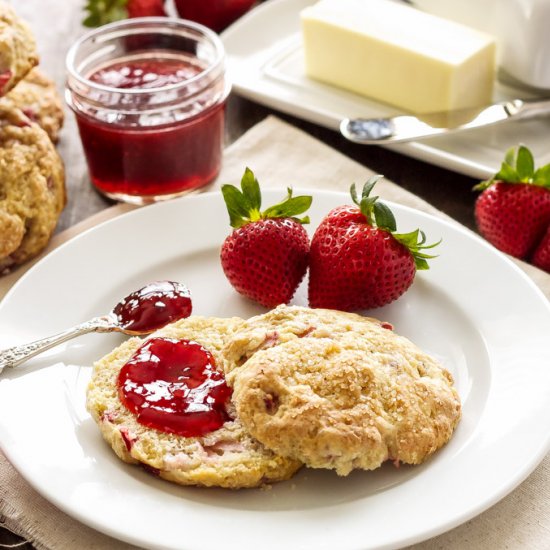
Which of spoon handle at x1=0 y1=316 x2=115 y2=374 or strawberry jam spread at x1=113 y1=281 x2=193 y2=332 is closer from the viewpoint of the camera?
spoon handle at x1=0 y1=316 x2=115 y2=374

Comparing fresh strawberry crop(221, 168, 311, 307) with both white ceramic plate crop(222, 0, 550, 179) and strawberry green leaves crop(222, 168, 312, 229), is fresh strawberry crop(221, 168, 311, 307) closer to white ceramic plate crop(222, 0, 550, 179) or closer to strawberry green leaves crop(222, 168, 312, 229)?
strawberry green leaves crop(222, 168, 312, 229)

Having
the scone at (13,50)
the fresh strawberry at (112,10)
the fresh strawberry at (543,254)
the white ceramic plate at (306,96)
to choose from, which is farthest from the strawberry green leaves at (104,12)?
the fresh strawberry at (543,254)

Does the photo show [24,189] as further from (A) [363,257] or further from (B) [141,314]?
(A) [363,257]

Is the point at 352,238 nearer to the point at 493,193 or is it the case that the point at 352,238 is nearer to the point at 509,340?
the point at 509,340

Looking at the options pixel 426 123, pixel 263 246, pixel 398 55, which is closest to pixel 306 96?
pixel 398 55

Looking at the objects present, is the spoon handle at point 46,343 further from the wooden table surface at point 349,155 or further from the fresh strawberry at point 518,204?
the fresh strawberry at point 518,204

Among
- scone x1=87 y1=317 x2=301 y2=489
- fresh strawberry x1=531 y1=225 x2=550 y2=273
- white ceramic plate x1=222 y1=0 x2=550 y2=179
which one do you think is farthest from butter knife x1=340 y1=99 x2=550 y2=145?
scone x1=87 y1=317 x2=301 y2=489
